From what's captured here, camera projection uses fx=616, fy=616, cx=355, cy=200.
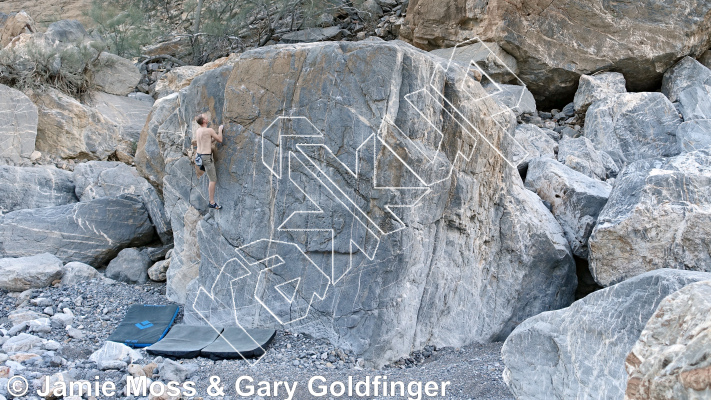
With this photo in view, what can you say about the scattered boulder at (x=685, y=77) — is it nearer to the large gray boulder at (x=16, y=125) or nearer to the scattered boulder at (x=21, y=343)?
the scattered boulder at (x=21, y=343)

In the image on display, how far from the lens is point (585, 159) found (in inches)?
325

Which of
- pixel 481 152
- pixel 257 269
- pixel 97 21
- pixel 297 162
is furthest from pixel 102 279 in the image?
pixel 97 21

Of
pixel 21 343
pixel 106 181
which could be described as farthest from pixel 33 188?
pixel 21 343

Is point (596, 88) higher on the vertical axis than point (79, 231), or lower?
higher

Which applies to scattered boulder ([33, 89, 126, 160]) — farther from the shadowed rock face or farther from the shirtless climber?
the shirtless climber

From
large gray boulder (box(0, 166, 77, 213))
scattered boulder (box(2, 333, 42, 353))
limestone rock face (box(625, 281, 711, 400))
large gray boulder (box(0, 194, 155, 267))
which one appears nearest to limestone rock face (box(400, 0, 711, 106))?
Result: large gray boulder (box(0, 194, 155, 267))

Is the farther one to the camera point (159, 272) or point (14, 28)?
point (14, 28)

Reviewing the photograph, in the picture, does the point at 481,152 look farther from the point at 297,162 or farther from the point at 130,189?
the point at 130,189

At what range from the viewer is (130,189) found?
9.43m

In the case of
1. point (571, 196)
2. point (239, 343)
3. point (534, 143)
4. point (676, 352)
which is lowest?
point (239, 343)

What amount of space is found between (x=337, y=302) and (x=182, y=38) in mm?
11052

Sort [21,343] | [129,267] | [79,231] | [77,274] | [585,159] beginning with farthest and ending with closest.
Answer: [585,159] < [79,231] < [129,267] < [77,274] < [21,343]

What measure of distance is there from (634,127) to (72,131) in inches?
386
